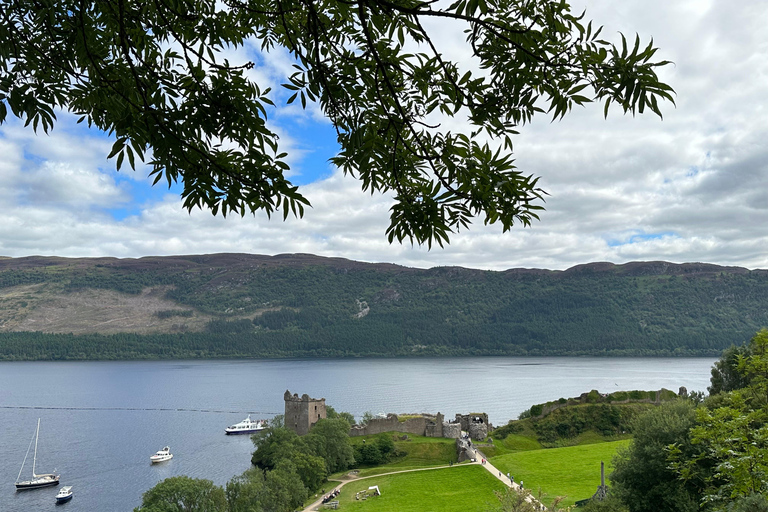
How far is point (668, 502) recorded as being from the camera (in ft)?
66.8

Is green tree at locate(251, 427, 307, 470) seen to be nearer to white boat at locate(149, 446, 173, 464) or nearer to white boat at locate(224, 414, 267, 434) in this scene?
white boat at locate(149, 446, 173, 464)

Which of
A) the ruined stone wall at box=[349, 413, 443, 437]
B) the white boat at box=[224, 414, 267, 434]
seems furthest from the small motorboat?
the white boat at box=[224, 414, 267, 434]

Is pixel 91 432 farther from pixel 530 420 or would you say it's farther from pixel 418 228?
pixel 418 228

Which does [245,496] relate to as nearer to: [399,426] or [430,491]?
[430,491]

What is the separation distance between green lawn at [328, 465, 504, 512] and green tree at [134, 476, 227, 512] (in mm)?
8093

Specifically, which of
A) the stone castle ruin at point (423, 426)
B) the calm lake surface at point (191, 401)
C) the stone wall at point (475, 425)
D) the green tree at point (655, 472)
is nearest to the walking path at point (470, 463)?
the stone wall at point (475, 425)

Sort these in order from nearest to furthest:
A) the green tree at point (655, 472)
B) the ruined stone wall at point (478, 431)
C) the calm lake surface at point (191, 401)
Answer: the green tree at point (655, 472) < the calm lake surface at point (191, 401) < the ruined stone wall at point (478, 431)

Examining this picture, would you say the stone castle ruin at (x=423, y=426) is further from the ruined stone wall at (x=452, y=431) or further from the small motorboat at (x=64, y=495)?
the small motorboat at (x=64, y=495)

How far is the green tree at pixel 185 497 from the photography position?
30467 mm

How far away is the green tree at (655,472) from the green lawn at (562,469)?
21.1 ft

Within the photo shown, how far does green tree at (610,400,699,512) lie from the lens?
20.2 m

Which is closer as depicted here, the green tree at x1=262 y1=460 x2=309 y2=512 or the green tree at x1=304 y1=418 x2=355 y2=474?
the green tree at x1=262 y1=460 x2=309 y2=512

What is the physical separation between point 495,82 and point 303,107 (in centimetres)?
124

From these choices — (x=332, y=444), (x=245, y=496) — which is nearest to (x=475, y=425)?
(x=332, y=444)
